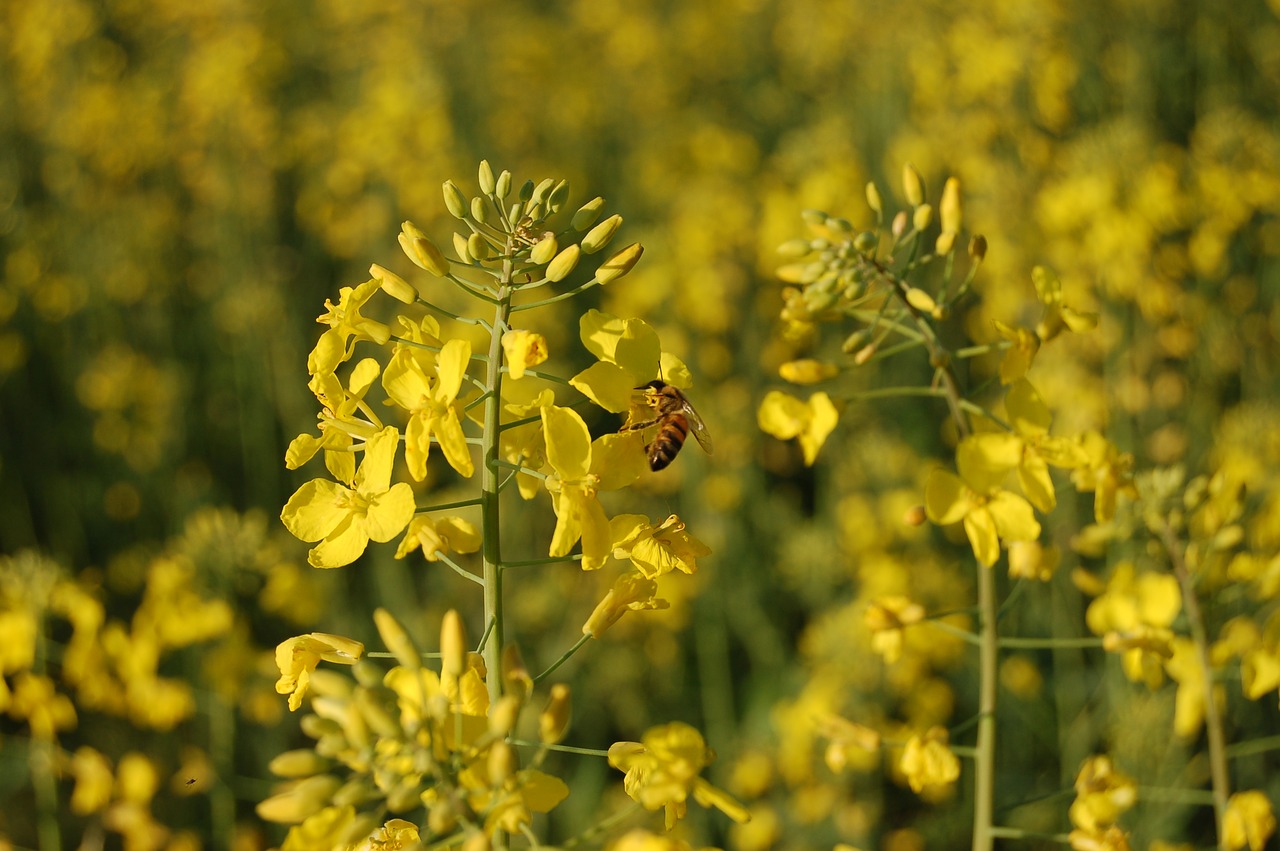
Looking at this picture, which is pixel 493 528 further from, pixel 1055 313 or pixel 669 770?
pixel 1055 313

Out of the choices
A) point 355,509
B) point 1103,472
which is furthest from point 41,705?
point 1103,472

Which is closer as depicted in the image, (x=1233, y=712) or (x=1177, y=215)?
(x=1233, y=712)

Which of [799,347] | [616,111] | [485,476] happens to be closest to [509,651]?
[485,476]

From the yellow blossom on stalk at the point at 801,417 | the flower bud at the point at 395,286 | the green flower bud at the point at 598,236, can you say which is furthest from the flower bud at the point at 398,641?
the yellow blossom on stalk at the point at 801,417

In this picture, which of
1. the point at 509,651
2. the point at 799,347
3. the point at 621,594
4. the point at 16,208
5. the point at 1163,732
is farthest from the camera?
the point at 16,208

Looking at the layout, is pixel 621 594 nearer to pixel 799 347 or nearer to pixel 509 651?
pixel 509 651

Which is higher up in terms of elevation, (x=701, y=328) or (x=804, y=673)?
(x=701, y=328)
